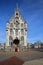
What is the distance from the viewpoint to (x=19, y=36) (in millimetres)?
65812

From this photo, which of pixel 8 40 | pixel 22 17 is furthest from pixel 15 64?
pixel 22 17

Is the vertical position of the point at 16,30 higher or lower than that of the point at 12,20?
lower

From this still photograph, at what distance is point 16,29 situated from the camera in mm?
67812

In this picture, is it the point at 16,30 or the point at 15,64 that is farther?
the point at 16,30

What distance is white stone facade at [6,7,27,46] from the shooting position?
6556cm

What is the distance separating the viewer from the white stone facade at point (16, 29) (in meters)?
65.6

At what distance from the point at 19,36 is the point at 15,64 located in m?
62.9

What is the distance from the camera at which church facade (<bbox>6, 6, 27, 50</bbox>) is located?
65575mm

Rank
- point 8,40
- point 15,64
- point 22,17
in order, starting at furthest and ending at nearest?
point 22,17
point 8,40
point 15,64

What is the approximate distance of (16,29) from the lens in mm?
67812

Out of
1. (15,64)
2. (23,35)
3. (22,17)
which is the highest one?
(22,17)

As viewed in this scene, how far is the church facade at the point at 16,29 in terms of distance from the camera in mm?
65575

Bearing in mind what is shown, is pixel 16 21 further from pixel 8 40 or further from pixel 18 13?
pixel 8 40

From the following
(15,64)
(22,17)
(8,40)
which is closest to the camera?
(15,64)
